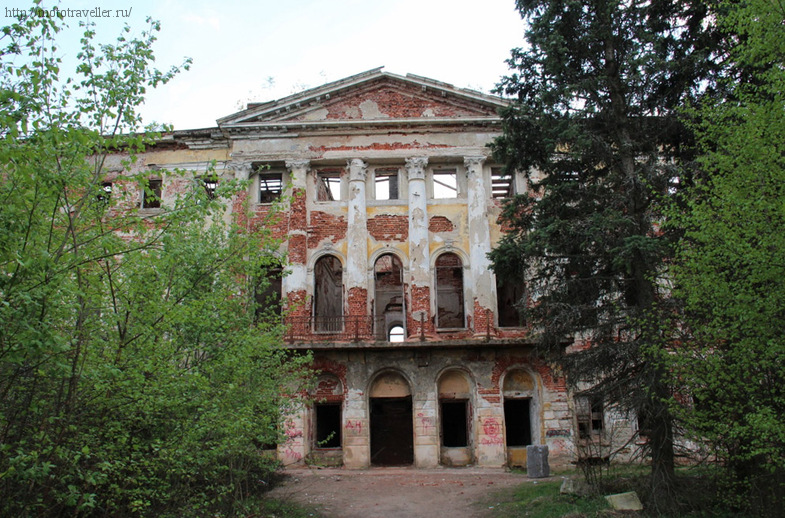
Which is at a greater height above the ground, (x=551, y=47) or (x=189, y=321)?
(x=551, y=47)

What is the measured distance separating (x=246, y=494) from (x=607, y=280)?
27.1 feet

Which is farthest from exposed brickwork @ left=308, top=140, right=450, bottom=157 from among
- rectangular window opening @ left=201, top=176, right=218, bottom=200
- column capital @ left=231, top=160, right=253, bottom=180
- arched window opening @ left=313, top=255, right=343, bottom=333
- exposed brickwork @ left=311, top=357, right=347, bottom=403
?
exposed brickwork @ left=311, top=357, right=347, bottom=403

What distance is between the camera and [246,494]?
11.7m

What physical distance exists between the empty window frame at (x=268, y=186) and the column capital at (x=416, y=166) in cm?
448

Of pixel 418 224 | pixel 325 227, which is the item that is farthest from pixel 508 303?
pixel 325 227

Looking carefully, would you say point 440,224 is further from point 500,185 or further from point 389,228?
point 500,185

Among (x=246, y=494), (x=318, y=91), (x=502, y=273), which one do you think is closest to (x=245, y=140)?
(x=318, y=91)

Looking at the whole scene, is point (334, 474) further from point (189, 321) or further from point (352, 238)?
point (189, 321)

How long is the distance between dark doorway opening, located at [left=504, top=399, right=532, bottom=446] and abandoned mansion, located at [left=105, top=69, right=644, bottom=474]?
4 centimetres

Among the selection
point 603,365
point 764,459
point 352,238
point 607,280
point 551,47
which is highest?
point 551,47

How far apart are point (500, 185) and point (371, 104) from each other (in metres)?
5.23

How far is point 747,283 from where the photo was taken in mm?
8078

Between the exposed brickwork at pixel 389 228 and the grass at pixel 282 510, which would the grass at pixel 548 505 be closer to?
the grass at pixel 282 510

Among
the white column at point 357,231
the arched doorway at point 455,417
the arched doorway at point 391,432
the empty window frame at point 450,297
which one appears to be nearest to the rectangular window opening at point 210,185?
the white column at point 357,231
